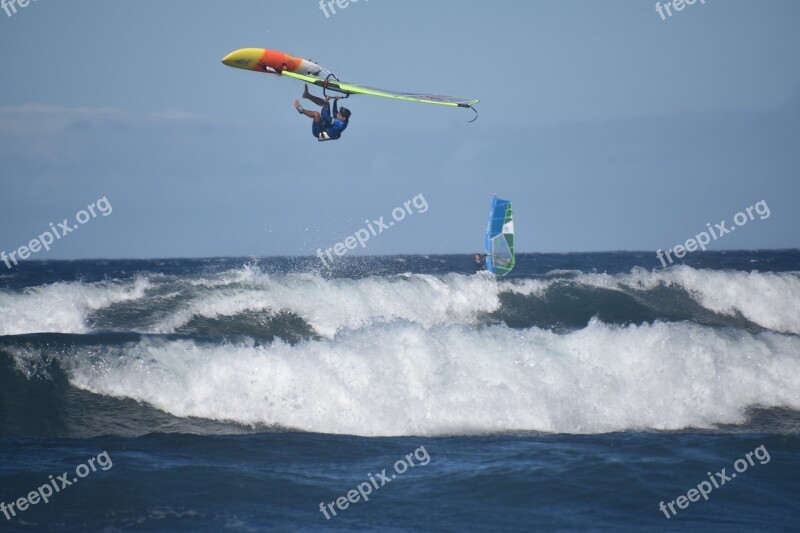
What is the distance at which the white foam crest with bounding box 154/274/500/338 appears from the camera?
18.8 metres

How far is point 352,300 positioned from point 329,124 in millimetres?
8356

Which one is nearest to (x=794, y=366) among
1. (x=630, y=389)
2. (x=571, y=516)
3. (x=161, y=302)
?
(x=630, y=389)

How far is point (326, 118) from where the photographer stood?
1219cm

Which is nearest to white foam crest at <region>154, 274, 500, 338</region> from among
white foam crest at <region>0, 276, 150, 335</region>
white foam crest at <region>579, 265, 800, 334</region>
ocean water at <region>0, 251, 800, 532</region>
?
ocean water at <region>0, 251, 800, 532</region>

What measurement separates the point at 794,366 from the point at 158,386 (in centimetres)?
989

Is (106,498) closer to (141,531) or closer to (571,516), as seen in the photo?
(141,531)

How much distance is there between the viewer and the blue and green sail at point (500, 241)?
82.6 feet

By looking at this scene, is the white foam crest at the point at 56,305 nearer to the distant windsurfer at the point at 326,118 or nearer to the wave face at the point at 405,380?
the wave face at the point at 405,380

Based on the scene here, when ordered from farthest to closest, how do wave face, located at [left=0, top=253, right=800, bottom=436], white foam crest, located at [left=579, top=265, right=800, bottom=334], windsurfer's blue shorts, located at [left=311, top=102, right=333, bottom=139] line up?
white foam crest, located at [left=579, top=265, right=800, bottom=334] → windsurfer's blue shorts, located at [left=311, top=102, right=333, bottom=139] → wave face, located at [left=0, top=253, right=800, bottom=436]

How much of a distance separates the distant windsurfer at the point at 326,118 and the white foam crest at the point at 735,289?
14.5m

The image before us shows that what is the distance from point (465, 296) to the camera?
2295cm

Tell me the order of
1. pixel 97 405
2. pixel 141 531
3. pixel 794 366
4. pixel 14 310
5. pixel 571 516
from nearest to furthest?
pixel 141 531
pixel 571 516
pixel 97 405
pixel 794 366
pixel 14 310

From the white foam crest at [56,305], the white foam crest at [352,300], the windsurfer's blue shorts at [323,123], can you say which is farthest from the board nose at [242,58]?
the white foam crest at [56,305]

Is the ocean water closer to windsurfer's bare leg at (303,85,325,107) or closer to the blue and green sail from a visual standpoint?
windsurfer's bare leg at (303,85,325,107)
